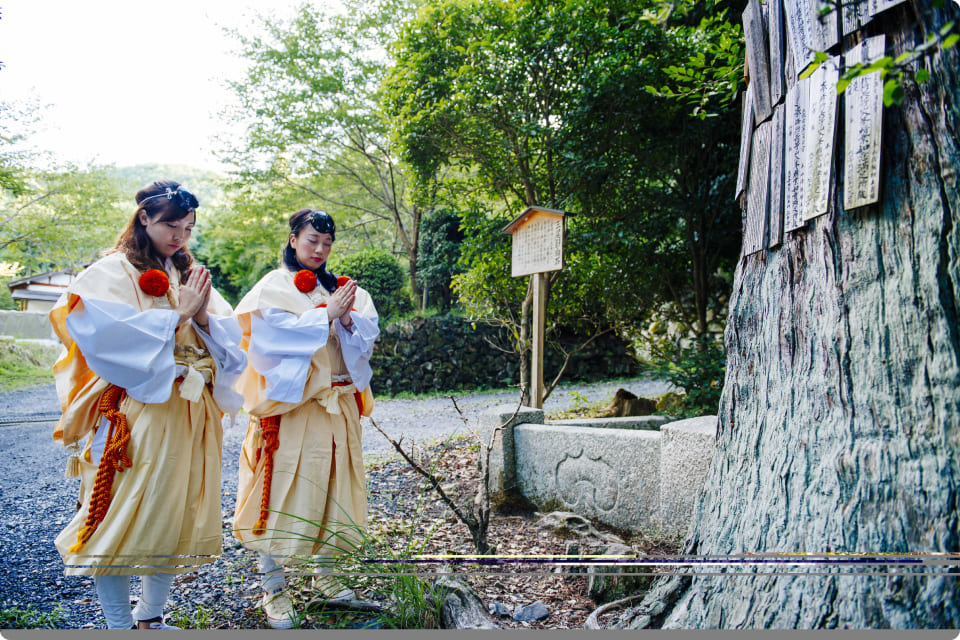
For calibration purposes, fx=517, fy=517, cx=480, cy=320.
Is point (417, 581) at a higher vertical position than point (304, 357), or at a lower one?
lower

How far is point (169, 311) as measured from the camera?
5.96 ft

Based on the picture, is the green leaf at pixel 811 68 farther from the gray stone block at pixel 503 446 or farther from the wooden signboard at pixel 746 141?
the gray stone block at pixel 503 446

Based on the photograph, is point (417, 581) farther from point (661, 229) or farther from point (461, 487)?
point (661, 229)

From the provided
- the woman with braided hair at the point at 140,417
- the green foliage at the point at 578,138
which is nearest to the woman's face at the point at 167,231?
the woman with braided hair at the point at 140,417

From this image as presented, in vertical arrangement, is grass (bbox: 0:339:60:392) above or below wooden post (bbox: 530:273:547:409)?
below

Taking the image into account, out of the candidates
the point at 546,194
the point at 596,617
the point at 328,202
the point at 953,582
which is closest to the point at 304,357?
the point at 596,617

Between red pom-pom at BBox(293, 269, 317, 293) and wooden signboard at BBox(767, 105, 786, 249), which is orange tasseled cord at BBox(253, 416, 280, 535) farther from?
wooden signboard at BBox(767, 105, 786, 249)

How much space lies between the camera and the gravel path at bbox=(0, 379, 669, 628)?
207cm

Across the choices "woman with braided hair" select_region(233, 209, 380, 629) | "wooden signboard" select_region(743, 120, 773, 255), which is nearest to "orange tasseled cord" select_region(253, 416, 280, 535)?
"woman with braided hair" select_region(233, 209, 380, 629)

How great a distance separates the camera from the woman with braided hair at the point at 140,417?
5.50 ft

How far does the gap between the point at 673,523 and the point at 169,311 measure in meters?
2.42

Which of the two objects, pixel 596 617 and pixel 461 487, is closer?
pixel 596 617

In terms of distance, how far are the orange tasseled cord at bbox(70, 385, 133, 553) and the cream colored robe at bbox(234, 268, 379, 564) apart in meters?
0.53

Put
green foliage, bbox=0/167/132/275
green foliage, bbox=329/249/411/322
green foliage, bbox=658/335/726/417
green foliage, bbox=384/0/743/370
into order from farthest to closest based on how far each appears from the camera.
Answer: green foliage, bbox=329/249/411/322, green foliage, bbox=384/0/743/370, green foliage, bbox=658/335/726/417, green foliage, bbox=0/167/132/275
